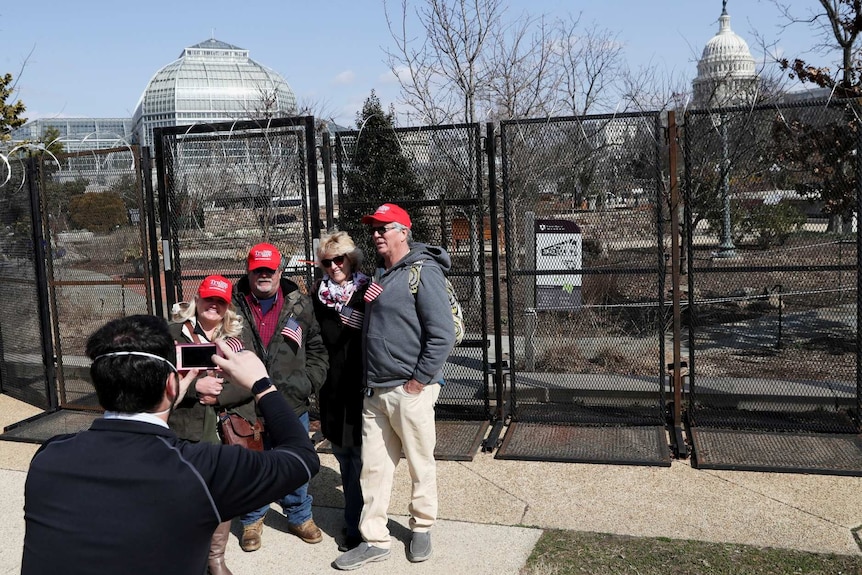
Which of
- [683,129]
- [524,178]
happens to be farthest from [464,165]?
[683,129]

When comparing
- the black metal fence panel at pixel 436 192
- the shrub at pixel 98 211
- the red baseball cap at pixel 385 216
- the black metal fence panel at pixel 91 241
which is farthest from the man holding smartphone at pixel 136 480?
the shrub at pixel 98 211

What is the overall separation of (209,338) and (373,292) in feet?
2.86

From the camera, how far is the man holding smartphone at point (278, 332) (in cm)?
438

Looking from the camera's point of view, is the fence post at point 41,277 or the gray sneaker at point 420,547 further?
the fence post at point 41,277

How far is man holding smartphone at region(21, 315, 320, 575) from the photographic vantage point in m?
1.97

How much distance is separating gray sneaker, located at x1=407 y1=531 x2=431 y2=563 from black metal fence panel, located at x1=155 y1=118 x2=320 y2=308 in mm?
2720

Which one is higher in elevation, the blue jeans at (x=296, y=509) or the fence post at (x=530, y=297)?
the fence post at (x=530, y=297)

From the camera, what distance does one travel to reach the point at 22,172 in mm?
7543

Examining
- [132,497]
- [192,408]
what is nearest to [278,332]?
[192,408]

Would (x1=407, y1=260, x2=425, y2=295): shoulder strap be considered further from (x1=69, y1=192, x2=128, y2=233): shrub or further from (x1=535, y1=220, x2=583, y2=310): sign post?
(x1=69, y1=192, x2=128, y2=233): shrub

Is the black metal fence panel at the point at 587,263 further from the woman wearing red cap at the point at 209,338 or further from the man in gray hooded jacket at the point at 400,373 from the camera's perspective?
the woman wearing red cap at the point at 209,338

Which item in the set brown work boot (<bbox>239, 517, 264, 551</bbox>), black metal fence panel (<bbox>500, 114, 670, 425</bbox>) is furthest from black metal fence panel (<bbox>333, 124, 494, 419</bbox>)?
brown work boot (<bbox>239, 517, 264, 551</bbox>)

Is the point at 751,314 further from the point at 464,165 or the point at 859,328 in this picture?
the point at 464,165

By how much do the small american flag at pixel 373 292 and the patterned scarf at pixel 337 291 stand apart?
0.20 metres
